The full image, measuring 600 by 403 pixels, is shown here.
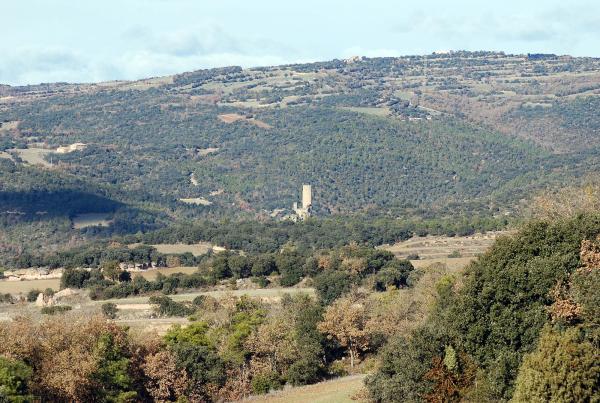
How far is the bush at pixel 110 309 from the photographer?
54.4m

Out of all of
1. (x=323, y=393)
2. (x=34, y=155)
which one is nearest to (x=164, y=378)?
(x=323, y=393)

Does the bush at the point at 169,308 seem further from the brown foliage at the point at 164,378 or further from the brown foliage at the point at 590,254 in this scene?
the brown foliage at the point at 590,254

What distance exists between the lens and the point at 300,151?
162 m

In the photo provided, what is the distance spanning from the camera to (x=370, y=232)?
292 ft

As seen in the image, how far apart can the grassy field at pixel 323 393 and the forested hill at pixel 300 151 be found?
62.3 meters

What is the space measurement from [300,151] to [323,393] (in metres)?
125

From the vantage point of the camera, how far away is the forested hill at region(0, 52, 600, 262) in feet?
409

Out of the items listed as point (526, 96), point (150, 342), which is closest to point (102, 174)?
point (526, 96)

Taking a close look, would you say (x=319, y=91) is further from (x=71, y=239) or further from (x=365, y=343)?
(x=365, y=343)

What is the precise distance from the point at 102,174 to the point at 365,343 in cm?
10838

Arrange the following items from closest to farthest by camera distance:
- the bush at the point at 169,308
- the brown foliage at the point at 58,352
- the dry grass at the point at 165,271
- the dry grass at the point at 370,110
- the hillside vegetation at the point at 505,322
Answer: the hillside vegetation at the point at 505,322
the brown foliage at the point at 58,352
the bush at the point at 169,308
the dry grass at the point at 165,271
the dry grass at the point at 370,110

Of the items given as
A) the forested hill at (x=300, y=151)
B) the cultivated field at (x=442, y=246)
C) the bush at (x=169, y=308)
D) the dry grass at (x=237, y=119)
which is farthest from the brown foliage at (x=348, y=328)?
the dry grass at (x=237, y=119)

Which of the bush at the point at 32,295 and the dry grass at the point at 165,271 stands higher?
the dry grass at the point at 165,271

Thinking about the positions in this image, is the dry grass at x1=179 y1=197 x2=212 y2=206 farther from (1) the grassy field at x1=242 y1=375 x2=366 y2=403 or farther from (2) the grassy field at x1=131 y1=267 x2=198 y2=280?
(1) the grassy field at x1=242 y1=375 x2=366 y2=403
